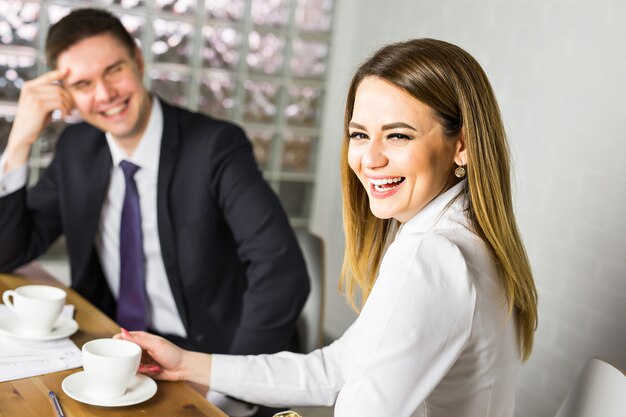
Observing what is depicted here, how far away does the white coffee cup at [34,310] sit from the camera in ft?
4.95

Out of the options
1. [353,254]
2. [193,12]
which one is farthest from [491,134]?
[193,12]

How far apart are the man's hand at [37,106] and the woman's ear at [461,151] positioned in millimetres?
1312

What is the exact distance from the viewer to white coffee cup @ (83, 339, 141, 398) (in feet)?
4.10

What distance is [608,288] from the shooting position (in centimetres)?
227

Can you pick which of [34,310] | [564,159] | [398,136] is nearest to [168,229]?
[34,310]

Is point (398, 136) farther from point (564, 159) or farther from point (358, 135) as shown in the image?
point (564, 159)

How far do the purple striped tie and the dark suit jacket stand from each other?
8 cm

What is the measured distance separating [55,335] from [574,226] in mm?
1570

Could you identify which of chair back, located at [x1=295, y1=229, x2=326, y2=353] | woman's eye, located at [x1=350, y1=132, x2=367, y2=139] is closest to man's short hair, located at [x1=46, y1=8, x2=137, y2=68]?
chair back, located at [x1=295, y1=229, x2=326, y2=353]

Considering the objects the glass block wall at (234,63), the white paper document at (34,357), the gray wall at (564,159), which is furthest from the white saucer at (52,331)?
the glass block wall at (234,63)

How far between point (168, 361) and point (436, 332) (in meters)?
0.54

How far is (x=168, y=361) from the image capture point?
4.73 ft

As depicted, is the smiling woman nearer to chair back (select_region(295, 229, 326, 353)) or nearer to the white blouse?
the white blouse

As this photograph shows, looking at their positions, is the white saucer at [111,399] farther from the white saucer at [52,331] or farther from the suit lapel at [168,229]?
the suit lapel at [168,229]
